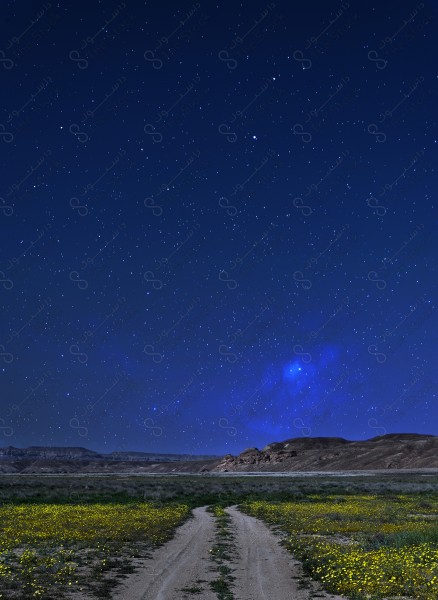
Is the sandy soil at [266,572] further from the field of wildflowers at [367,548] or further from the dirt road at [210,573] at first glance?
the field of wildflowers at [367,548]

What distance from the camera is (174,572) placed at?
1783cm

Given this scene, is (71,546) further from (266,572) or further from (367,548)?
(367,548)

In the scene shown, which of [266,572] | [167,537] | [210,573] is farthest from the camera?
[167,537]

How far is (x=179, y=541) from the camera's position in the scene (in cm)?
2473

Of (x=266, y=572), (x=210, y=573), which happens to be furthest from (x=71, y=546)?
(x=266, y=572)

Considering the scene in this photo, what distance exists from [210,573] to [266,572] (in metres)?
1.73

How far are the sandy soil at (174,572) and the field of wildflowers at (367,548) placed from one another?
325 centimetres

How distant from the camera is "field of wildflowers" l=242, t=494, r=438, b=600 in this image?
50.6 feet

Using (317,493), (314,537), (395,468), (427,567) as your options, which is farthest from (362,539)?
(395,468)

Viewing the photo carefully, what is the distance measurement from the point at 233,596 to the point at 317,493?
46.8m

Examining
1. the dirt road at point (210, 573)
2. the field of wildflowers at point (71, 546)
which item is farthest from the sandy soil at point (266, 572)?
the field of wildflowers at point (71, 546)

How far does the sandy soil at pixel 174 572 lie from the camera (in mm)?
14883

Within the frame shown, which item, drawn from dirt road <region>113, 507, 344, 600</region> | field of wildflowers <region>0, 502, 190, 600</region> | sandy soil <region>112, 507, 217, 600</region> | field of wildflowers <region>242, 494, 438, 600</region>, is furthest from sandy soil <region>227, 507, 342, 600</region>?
field of wildflowers <region>0, 502, 190, 600</region>

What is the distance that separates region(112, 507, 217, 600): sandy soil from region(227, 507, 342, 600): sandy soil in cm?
97
